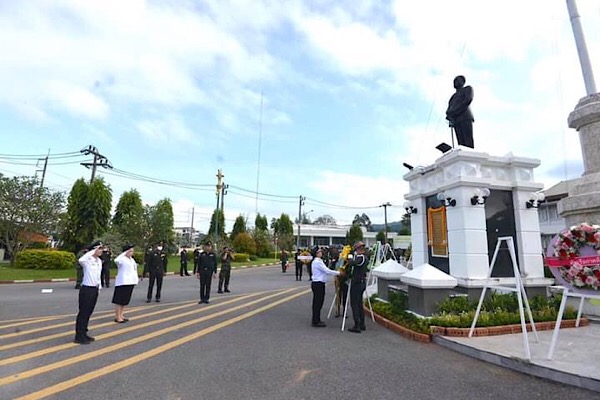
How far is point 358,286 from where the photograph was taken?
7332mm

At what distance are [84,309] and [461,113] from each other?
9.40 m

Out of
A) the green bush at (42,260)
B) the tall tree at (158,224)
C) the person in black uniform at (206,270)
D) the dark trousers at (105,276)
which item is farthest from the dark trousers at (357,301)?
the tall tree at (158,224)

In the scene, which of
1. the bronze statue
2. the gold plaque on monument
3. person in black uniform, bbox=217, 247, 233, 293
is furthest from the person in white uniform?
the bronze statue

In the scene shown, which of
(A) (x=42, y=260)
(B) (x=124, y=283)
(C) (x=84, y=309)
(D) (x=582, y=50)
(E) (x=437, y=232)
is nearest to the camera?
(C) (x=84, y=309)

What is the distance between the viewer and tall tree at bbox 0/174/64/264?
24344 mm

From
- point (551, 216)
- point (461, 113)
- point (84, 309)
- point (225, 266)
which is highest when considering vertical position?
point (551, 216)

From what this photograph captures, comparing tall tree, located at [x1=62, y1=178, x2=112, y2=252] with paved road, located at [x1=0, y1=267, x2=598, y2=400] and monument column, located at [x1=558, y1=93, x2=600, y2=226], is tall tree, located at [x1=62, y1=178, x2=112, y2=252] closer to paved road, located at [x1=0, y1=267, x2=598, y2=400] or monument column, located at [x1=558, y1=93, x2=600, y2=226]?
paved road, located at [x1=0, y1=267, x2=598, y2=400]

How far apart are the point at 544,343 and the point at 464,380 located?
2135 millimetres

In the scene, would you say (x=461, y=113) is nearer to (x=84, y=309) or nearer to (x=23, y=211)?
(x=84, y=309)

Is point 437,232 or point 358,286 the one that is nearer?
point 358,286

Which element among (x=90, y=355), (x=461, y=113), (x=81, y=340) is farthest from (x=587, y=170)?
(x=81, y=340)

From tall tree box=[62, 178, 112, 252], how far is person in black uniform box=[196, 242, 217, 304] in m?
18.9

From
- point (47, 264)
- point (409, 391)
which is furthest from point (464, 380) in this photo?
point (47, 264)

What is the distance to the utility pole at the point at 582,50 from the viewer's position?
29.4 ft
